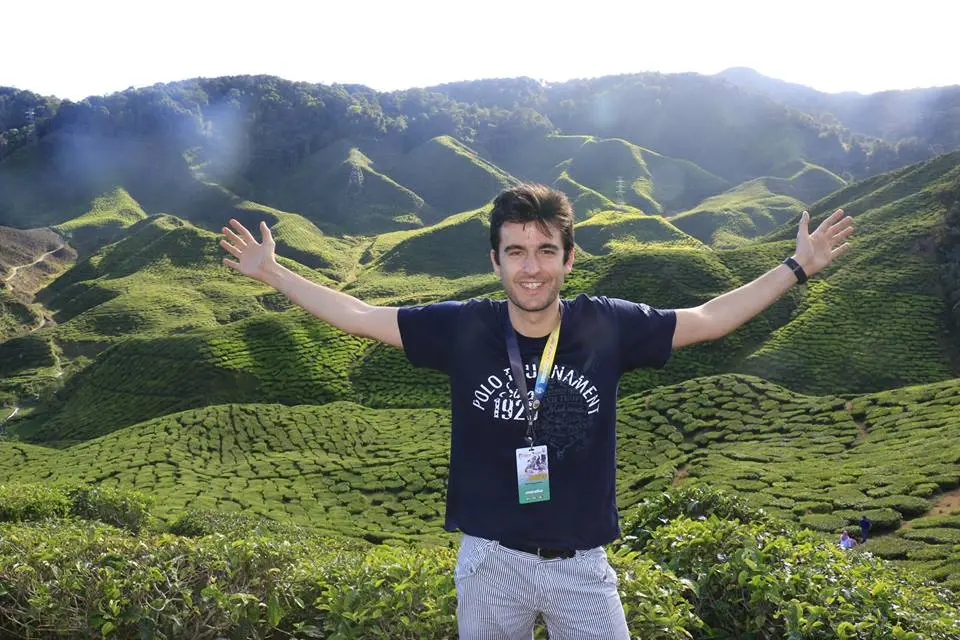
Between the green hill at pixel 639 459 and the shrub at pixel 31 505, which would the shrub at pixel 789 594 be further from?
the shrub at pixel 31 505

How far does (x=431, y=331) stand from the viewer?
10.8 ft

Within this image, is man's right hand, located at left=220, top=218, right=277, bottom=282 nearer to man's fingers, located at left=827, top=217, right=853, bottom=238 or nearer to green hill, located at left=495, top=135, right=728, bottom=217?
man's fingers, located at left=827, top=217, right=853, bottom=238

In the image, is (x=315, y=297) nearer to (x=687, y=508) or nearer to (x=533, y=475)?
(x=533, y=475)

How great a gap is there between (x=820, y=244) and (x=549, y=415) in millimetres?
2169

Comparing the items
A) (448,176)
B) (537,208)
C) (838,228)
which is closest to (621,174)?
(448,176)

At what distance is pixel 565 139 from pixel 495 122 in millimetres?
21747

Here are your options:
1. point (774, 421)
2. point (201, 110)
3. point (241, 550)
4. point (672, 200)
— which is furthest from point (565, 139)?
point (241, 550)

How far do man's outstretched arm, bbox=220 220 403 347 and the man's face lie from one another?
2.33ft

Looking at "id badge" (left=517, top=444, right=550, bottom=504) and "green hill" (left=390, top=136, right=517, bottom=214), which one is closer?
"id badge" (left=517, top=444, right=550, bottom=504)

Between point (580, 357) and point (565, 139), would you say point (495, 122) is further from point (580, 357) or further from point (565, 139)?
point (580, 357)

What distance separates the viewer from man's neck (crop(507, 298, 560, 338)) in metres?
3.13

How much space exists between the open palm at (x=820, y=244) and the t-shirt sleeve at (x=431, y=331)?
2129mm

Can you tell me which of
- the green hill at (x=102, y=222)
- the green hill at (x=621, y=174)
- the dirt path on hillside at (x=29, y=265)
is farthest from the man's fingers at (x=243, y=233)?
the green hill at (x=102, y=222)

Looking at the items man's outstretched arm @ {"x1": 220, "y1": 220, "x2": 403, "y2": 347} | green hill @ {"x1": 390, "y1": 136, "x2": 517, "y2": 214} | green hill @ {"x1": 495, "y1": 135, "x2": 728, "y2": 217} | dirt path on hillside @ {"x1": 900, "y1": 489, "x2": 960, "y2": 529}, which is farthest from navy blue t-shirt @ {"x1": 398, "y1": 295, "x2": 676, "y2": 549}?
green hill @ {"x1": 390, "y1": 136, "x2": 517, "y2": 214}
